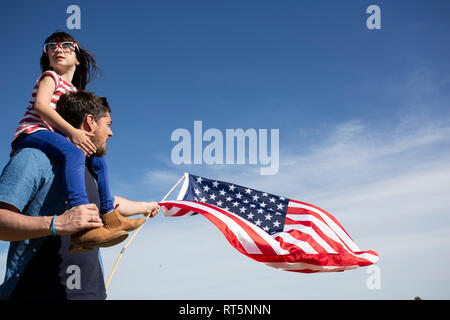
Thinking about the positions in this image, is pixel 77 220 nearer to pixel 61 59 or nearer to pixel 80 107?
pixel 80 107

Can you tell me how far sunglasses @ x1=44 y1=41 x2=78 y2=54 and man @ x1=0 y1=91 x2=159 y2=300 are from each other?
1670 millimetres

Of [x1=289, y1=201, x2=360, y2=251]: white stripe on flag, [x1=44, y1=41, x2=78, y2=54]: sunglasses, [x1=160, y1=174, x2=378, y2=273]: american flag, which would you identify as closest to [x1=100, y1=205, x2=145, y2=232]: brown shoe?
[x1=44, y1=41, x2=78, y2=54]: sunglasses

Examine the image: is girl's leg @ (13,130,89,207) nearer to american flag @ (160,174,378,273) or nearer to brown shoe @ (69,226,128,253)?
brown shoe @ (69,226,128,253)

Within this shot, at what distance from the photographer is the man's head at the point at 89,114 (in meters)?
3.52

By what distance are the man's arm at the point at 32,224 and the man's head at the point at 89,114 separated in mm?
946

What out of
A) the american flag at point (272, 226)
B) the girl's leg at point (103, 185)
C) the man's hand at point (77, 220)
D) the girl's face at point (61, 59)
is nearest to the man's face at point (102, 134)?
the girl's leg at point (103, 185)

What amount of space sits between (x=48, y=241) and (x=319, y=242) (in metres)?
5.93

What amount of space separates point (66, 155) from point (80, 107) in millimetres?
594

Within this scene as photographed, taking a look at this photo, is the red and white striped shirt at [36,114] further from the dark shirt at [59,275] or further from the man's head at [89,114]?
the dark shirt at [59,275]

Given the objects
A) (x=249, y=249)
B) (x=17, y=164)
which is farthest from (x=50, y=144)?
(x=249, y=249)

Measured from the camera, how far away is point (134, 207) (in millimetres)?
4629

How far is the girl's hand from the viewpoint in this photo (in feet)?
11.0
